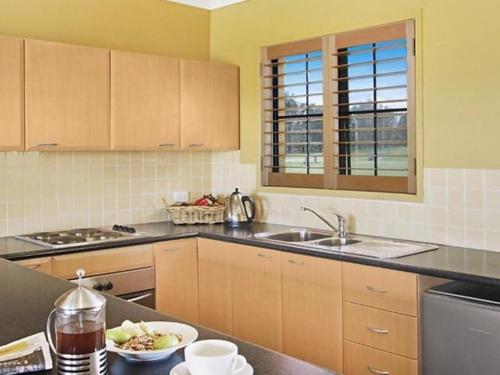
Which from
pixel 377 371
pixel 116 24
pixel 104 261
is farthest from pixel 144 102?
pixel 377 371

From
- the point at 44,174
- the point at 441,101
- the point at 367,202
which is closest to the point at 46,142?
the point at 44,174

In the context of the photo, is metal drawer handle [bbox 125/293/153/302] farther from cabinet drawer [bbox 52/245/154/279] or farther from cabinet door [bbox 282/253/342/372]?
cabinet door [bbox 282/253/342/372]

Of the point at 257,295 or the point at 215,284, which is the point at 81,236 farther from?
the point at 257,295

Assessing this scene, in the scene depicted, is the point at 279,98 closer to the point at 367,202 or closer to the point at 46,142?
the point at 367,202

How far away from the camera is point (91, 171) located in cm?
438

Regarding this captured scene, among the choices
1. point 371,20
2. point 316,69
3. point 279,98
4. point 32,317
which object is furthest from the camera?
point 279,98

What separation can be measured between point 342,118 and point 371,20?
0.66 metres

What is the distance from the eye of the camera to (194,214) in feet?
14.9

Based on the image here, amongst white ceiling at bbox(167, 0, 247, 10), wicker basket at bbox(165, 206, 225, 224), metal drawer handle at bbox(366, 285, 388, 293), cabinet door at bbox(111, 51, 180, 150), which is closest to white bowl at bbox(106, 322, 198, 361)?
metal drawer handle at bbox(366, 285, 388, 293)

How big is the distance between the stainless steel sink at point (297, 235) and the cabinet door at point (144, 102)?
97cm

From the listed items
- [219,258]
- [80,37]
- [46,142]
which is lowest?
[219,258]

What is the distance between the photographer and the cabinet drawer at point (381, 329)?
3055mm

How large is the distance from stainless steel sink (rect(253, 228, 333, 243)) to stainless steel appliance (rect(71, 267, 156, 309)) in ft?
2.56

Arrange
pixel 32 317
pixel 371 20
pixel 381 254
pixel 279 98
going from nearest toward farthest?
pixel 32 317 < pixel 381 254 < pixel 371 20 < pixel 279 98
